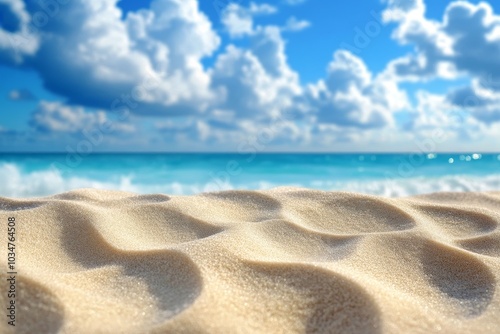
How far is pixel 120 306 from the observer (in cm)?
102

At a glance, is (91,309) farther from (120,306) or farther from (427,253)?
(427,253)

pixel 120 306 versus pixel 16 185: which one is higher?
pixel 120 306

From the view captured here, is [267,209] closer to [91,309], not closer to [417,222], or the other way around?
[417,222]

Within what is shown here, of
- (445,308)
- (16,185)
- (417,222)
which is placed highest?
(417,222)

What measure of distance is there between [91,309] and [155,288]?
0.17 metres

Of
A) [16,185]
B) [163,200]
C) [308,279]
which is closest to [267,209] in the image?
[163,200]

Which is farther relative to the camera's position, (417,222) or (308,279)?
(417,222)

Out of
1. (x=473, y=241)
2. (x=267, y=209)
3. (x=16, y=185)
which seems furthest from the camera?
(x=16, y=185)

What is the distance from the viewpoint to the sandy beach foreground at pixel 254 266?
986 millimetres

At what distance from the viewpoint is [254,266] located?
1.18 metres

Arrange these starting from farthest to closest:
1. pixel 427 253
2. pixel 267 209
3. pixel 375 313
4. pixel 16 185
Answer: pixel 16 185, pixel 267 209, pixel 427 253, pixel 375 313

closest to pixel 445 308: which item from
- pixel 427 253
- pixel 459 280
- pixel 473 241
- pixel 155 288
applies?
pixel 459 280

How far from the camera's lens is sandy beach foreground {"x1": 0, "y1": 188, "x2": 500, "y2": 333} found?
38.8 inches

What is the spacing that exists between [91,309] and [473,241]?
127 centimetres
